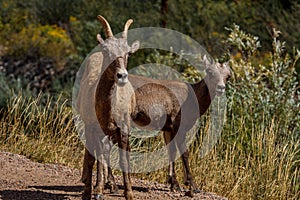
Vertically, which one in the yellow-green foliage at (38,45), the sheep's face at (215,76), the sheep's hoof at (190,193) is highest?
the yellow-green foliage at (38,45)

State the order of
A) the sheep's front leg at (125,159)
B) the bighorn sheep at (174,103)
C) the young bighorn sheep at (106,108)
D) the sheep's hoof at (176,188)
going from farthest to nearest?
the sheep's hoof at (176,188) → the bighorn sheep at (174,103) → the sheep's front leg at (125,159) → the young bighorn sheep at (106,108)

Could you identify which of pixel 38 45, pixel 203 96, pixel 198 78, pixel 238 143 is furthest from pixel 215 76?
pixel 38 45

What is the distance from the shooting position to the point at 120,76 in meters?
5.52

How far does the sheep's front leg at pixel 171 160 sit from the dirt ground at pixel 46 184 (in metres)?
0.09

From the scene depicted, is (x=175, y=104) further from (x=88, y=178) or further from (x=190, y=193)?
(x=88, y=178)

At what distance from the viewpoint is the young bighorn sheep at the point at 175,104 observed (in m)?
7.28

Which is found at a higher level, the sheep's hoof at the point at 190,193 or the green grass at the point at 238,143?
the green grass at the point at 238,143

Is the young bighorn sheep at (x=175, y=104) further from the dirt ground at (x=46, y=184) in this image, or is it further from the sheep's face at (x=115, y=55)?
the sheep's face at (x=115, y=55)

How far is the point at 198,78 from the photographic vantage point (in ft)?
34.2

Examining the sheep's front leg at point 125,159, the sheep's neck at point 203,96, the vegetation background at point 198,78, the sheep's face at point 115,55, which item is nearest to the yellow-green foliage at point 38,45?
the vegetation background at point 198,78

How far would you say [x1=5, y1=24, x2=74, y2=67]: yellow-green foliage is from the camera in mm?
18047

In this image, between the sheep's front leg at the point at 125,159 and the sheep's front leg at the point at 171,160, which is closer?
the sheep's front leg at the point at 125,159

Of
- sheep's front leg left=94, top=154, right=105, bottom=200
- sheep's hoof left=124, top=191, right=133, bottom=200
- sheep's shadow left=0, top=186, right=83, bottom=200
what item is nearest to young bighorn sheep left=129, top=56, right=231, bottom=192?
sheep's front leg left=94, top=154, right=105, bottom=200

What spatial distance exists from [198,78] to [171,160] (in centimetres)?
311
